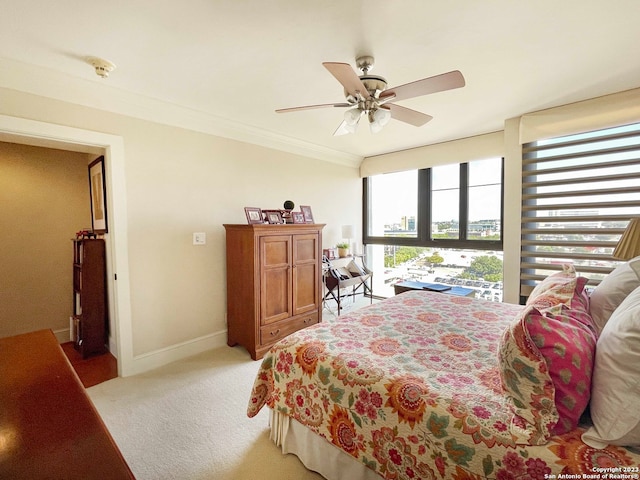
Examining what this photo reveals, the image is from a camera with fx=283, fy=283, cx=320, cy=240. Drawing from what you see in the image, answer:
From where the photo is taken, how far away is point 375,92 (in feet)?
6.41

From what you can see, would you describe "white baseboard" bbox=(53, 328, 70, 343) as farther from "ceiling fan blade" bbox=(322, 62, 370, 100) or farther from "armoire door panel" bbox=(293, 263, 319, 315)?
"ceiling fan blade" bbox=(322, 62, 370, 100)

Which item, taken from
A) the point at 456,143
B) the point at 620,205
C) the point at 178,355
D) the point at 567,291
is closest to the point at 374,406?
the point at 567,291

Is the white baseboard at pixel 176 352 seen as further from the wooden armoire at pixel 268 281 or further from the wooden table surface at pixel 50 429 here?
the wooden table surface at pixel 50 429

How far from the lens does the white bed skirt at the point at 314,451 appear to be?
4.34ft

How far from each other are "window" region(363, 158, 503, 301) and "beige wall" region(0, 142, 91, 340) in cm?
415

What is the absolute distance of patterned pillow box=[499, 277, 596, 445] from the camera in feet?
3.04

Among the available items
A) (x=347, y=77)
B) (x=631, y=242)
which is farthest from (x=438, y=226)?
(x=347, y=77)

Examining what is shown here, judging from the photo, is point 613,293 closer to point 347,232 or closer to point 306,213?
point 306,213

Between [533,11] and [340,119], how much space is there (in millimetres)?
1825

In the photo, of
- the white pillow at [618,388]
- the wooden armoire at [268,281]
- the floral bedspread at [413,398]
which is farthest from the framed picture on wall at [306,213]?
the white pillow at [618,388]

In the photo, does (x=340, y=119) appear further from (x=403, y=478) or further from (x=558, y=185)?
(x=403, y=478)

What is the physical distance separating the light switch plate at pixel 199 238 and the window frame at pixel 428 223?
2.92 metres

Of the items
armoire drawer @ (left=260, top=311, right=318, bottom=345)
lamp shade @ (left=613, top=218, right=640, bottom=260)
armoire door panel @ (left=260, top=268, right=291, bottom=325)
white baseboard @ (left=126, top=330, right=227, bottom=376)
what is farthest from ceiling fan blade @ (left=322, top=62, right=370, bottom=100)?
white baseboard @ (left=126, top=330, right=227, bottom=376)

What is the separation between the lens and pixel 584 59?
6.57ft
